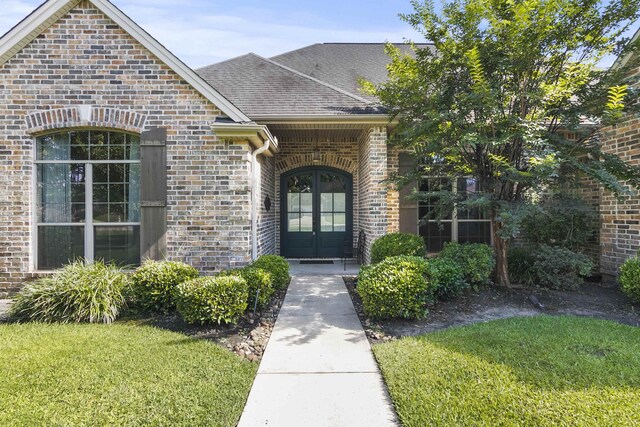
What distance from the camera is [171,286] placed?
4.88m

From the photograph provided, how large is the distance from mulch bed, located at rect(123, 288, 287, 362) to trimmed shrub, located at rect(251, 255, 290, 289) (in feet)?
1.96

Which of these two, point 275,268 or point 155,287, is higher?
Answer: point 275,268

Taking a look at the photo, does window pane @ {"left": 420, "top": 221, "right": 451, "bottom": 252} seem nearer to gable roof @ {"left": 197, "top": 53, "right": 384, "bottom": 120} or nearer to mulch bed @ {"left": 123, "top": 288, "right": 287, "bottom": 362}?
gable roof @ {"left": 197, "top": 53, "right": 384, "bottom": 120}

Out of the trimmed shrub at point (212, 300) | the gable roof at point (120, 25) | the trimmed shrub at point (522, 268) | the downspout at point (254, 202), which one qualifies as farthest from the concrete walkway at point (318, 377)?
the gable roof at point (120, 25)

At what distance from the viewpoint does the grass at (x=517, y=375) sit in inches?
97.0

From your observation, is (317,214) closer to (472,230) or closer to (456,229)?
(456,229)

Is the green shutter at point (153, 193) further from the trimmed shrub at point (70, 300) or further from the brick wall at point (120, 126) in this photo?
the trimmed shrub at point (70, 300)

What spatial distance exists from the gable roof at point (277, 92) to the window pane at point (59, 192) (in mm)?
3544

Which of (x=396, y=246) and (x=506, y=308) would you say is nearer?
(x=506, y=308)

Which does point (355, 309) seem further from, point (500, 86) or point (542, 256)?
point (500, 86)

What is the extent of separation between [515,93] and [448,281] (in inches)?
126

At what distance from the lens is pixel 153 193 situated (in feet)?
19.5

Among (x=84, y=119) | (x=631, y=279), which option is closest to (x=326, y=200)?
(x=84, y=119)

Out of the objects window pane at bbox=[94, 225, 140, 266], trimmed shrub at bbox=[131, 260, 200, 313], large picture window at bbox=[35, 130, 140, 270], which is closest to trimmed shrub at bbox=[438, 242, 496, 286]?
trimmed shrub at bbox=[131, 260, 200, 313]
